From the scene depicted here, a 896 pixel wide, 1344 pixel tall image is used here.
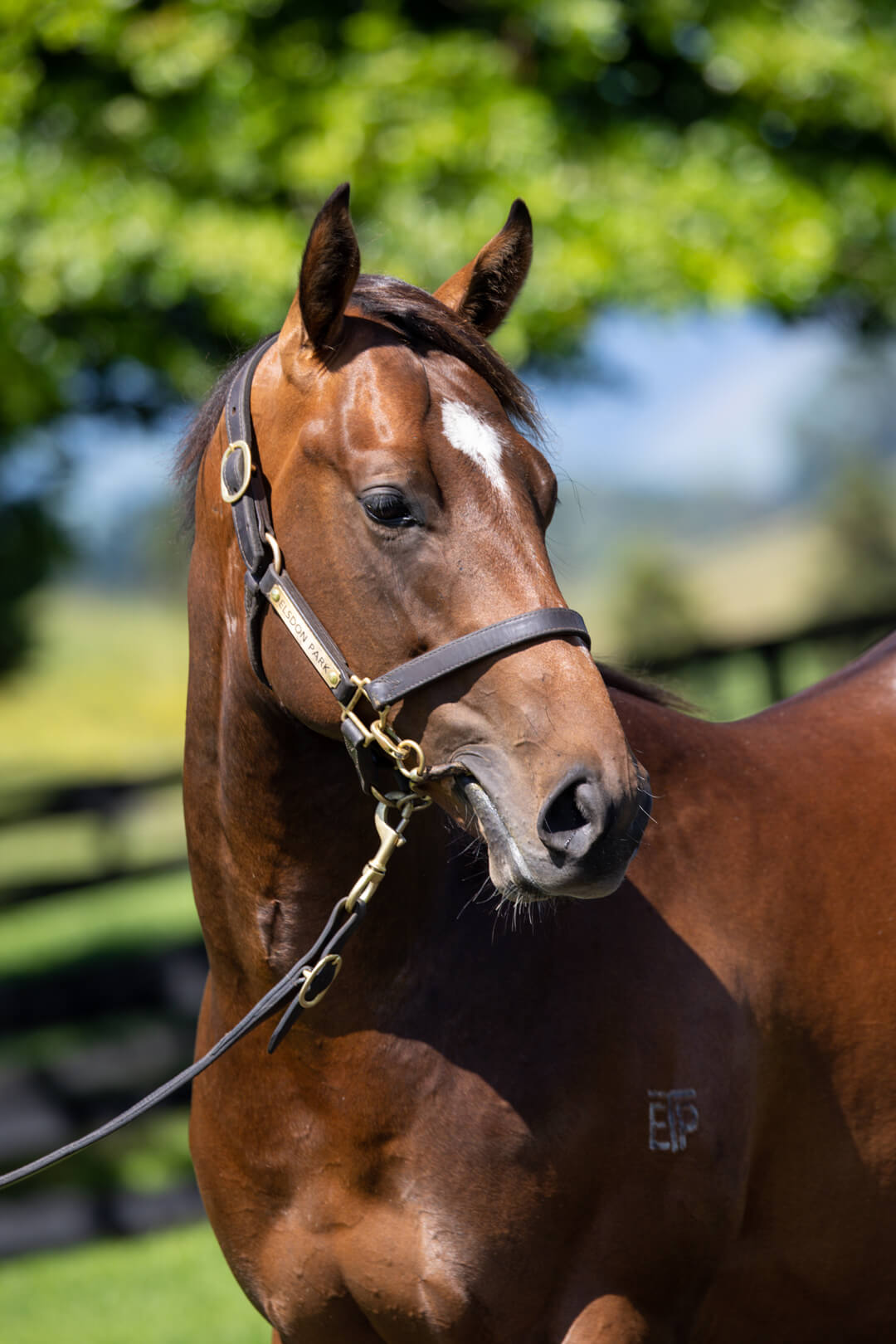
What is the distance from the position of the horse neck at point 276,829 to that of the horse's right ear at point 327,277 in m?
0.52

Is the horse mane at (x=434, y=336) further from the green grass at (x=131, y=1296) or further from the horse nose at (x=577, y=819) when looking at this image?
the green grass at (x=131, y=1296)

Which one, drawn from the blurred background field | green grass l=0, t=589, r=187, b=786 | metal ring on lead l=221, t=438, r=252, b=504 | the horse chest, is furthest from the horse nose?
green grass l=0, t=589, r=187, b=786

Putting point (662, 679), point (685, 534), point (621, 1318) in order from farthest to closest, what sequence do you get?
point (685, 534) → point (662, 679) → point (621, 1318)

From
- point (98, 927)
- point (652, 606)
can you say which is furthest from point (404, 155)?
point (98, 927)

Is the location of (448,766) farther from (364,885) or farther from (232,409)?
(232,409)

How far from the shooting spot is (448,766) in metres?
1.83

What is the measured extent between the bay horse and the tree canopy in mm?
3543

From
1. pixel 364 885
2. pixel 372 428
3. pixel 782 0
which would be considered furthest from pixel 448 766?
pixel 782 0

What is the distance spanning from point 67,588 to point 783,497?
793cm

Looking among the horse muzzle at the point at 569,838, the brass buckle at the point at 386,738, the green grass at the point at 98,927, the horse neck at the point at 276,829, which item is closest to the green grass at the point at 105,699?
the green grass at the point at 98,927

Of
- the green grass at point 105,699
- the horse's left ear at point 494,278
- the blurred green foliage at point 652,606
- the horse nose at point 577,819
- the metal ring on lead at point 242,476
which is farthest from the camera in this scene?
the green grass at point 105,699

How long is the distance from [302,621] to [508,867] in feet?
1.60

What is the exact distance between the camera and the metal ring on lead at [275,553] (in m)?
1.95

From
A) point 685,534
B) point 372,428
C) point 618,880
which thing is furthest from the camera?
point 685,534
